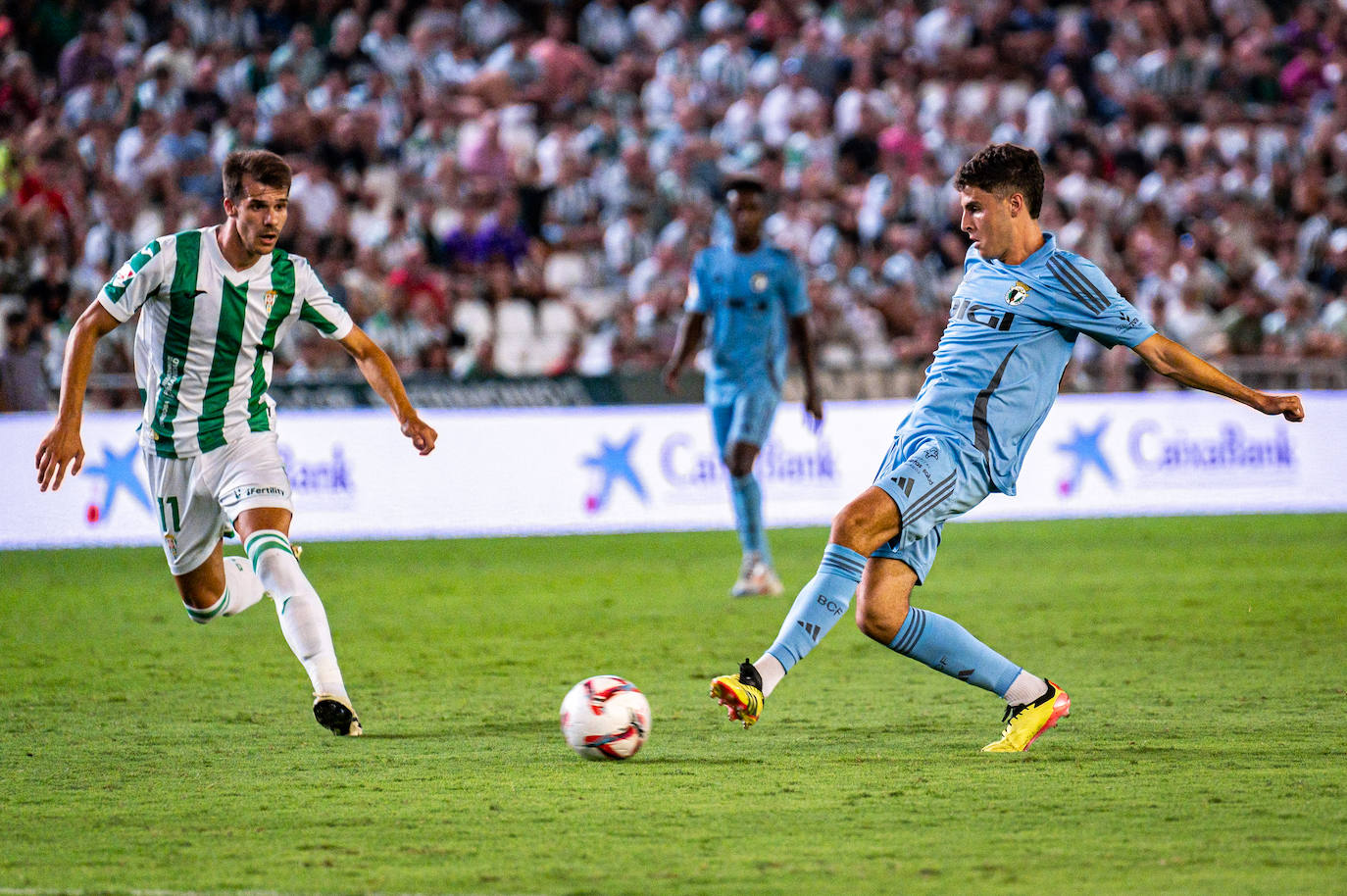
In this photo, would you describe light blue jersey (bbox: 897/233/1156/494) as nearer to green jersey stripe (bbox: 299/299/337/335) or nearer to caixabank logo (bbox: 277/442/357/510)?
green jersey stripe (bbox: 299/299/337/335)

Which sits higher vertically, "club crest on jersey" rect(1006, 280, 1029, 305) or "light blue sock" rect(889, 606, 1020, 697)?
"club crest on jersey" rect(1006, 280, 1029, 305)

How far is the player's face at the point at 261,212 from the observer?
6.12 metres

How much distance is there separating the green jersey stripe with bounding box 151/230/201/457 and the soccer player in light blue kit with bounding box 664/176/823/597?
15.9 feet

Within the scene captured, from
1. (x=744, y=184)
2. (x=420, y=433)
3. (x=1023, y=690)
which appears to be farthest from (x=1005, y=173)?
(x=744, y=184)

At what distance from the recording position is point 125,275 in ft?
20.6

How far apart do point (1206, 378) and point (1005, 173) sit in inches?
37.0

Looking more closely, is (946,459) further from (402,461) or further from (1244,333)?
(1244,333)

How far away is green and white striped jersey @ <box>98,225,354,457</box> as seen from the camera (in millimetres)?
6387

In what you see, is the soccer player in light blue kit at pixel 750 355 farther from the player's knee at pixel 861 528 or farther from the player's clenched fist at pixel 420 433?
the player's knee at pixel 861 528

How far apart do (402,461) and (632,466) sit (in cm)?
206

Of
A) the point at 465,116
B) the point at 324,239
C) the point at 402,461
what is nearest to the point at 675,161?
the point at 465,116

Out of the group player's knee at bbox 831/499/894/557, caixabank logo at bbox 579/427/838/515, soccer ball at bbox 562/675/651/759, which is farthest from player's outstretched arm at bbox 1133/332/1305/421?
caixabank logo at bbox 579/427/838/515

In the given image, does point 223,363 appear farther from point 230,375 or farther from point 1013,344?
point 1013,344

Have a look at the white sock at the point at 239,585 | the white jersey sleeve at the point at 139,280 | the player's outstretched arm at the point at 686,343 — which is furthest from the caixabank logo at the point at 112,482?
the white jersey sleeve at the point at 139,280
